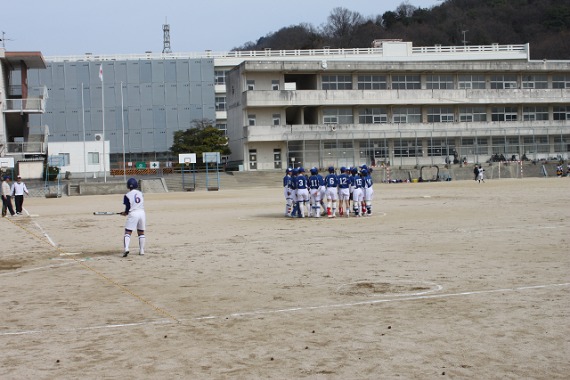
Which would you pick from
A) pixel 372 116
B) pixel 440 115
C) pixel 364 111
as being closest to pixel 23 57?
pixel 364 111

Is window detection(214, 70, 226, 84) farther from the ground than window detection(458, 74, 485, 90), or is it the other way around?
window detection(214, 70, 226, 84)

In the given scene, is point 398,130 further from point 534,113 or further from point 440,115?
point 534,113

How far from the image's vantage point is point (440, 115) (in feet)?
273

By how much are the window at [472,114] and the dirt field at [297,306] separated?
64356 millimetres

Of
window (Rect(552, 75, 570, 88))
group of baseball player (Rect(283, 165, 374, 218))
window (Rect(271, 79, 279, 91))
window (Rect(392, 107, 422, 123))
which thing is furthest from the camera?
window (Rect(552, 75, 570, 88))

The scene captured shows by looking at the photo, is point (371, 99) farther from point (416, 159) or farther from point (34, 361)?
point (34, 361)

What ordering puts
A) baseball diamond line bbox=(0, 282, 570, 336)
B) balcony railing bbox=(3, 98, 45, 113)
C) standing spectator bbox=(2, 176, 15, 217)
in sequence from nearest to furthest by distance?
baseball diamond line bbox=(0, 282, 570, 336) < standing spectator bbox=(2, 176, 15, 217) < balcony railing bbox=(3, 98, 45, 113)

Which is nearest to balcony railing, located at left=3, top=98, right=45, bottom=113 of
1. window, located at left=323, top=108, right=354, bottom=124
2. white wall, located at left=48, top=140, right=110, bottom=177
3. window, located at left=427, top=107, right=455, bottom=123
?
white wall, located at left=48, top=140, right=110, bottom=177

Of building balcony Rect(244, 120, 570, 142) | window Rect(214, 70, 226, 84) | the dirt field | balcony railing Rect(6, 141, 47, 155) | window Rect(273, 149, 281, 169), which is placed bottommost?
the dirt field

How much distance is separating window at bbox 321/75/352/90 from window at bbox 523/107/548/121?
21.5 m

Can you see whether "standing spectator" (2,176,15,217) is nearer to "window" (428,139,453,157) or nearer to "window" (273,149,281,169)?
"window" (273,149,281,169)

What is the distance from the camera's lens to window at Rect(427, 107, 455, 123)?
3263 inches

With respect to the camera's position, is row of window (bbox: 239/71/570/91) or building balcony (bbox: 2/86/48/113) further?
row of window (bbox: 239/71/570/91)

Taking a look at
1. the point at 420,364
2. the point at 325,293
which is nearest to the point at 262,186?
the point at 325,293
